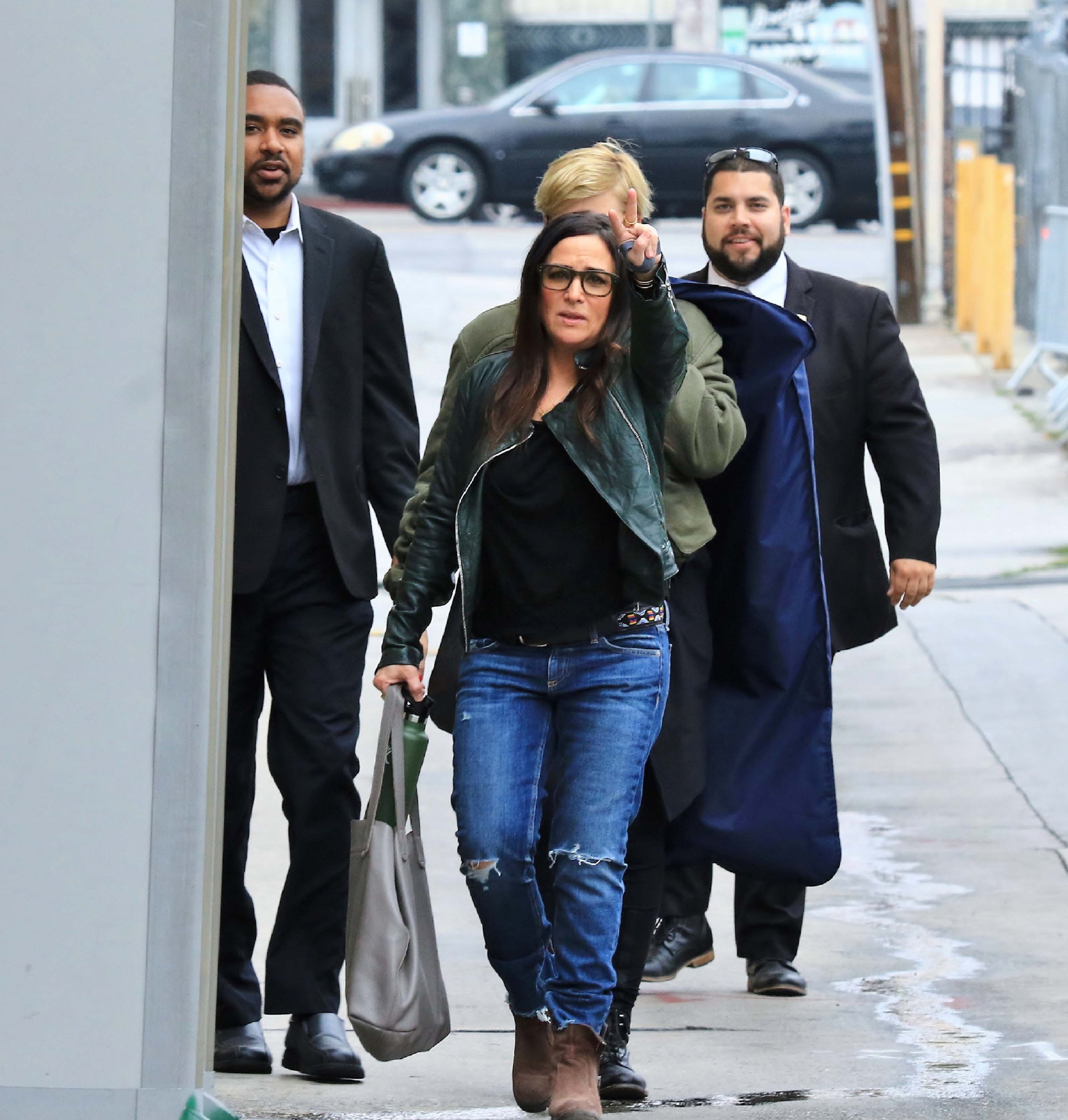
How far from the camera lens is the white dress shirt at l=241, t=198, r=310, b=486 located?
15.1ft

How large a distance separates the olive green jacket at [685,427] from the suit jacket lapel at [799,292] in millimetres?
681

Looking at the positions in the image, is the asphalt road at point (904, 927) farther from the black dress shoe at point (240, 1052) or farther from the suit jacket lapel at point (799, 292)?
the suit jacket lapel at point (799, 292)

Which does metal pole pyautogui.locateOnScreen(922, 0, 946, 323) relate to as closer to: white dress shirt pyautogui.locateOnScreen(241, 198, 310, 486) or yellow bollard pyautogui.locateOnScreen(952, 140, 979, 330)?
yellow bollard pyautogui.locateOnScreen(952, 140, 979, 330)

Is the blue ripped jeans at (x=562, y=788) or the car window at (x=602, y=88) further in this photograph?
the car window at (x=602, y=88)

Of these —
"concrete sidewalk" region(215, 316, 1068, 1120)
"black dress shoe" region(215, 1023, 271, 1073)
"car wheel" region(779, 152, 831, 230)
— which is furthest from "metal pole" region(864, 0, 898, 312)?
"black dress shoe" region(215, 1023, 271, 1073)

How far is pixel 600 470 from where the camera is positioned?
4.07 m

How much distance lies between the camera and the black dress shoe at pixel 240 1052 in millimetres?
4660

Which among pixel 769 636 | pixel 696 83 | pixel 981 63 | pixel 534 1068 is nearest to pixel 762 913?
pixel 769 636

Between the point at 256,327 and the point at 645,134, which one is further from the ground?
the point at 645,134

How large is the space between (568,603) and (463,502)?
27 cm

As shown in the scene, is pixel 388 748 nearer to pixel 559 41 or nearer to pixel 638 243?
pixel 638 243

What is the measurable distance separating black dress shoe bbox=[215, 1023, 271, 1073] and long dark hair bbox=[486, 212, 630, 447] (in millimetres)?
1432

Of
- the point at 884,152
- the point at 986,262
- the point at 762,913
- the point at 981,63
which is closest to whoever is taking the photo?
the point at 762,913

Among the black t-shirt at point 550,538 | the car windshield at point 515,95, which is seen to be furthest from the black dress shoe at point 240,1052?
the car windshield at point 515,95
